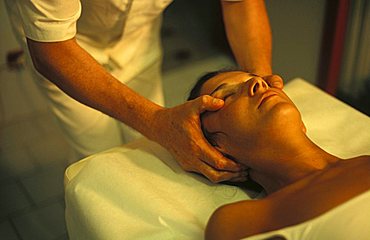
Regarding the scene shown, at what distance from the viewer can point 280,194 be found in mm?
1207

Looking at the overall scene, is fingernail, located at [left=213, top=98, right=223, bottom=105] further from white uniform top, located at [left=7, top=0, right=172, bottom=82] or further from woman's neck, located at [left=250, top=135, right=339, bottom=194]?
white uniform top, located at [left=7, top=0, right=172, bottom=82]

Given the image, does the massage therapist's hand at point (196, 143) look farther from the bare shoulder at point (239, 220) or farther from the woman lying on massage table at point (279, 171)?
the bare shoulder at point (239, 220)

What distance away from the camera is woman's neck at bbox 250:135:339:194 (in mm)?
1263

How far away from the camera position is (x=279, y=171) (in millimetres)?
1293

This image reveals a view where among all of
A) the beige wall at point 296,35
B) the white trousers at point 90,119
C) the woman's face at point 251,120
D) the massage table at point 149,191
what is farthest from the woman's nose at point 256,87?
the beige wall at point 296,35

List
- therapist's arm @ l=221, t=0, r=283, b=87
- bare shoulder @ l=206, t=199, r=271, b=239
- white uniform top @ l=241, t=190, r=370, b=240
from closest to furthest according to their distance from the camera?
white uniform top @ l=241, t=190, r=370, b=240, bare shoulder @ l=206, t=199, r=271, b=239, therapist's arm @ l=221, t=0, r=283, b=87

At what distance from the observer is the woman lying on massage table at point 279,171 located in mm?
1063

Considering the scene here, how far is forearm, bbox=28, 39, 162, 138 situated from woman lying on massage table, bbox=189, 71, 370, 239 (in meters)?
0.17

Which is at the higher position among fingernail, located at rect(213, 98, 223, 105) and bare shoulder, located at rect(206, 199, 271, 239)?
fingernail, located at rect(213, 98, 223, 105)

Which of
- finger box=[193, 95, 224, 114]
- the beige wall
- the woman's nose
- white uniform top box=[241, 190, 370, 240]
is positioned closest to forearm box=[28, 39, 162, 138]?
finger box=[193, 95, 224, 114]

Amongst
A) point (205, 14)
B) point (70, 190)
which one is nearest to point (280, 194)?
point (70, 190)

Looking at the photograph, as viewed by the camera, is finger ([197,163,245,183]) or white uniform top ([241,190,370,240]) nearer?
white uniform top ([241,190,370,240])

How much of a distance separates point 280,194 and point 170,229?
0.86 ft

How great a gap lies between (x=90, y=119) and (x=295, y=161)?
0.72 m
